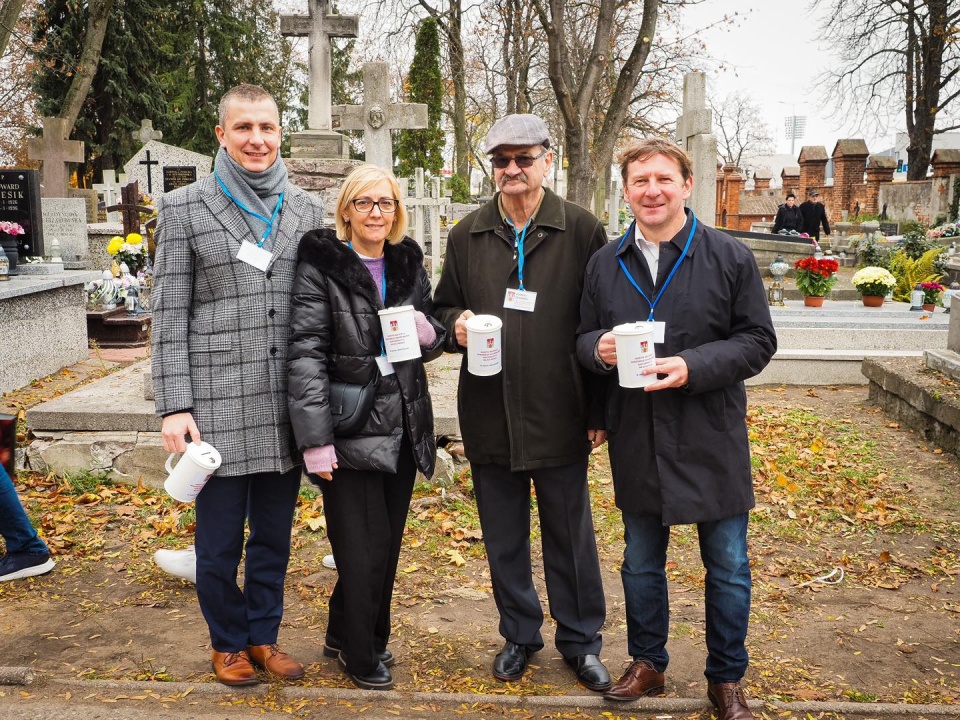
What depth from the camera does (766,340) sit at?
2.88 meters

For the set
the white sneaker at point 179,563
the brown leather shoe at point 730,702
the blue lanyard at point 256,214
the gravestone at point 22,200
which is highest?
the gravestone at point 22,200

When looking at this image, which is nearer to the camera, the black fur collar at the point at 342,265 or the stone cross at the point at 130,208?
the black fur collar at the point at 342,265

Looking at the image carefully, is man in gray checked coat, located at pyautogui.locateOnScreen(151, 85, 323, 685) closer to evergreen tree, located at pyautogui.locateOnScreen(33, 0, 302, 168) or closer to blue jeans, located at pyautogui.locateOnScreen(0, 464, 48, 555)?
blue jeans, located at pyautogui.locateOnScreen(0, 464, 48, 555)

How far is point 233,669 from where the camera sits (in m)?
3.15

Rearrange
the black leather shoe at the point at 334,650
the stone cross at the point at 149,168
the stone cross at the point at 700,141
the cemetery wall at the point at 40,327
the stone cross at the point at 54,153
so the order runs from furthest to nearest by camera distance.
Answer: the stone cross at the point at 149,168 < the stone cross at the point at 54,153 < the stone cross at the point at 700,141 < the cemetery wall at the point at 40,327 < the black leather shoe at the point at 334,650

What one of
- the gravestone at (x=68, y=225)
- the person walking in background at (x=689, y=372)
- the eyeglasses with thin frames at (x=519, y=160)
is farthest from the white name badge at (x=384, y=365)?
the gravestone at (x=68, y=225)

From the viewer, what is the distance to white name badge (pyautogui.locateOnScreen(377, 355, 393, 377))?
3057 mm

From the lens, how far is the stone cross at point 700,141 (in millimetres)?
11898

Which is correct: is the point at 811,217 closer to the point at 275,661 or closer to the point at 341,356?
the point at 341,356

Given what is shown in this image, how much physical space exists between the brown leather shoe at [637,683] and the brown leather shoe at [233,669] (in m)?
1.27

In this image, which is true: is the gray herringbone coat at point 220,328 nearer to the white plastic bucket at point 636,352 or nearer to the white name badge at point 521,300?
the white name badge at point 521,300

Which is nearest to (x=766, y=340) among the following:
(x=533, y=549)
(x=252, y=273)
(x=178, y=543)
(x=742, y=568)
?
(x=742, y=568)

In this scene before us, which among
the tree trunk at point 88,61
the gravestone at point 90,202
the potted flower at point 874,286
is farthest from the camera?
the tree trunk at point 88,61

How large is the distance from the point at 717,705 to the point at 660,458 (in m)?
0.89
